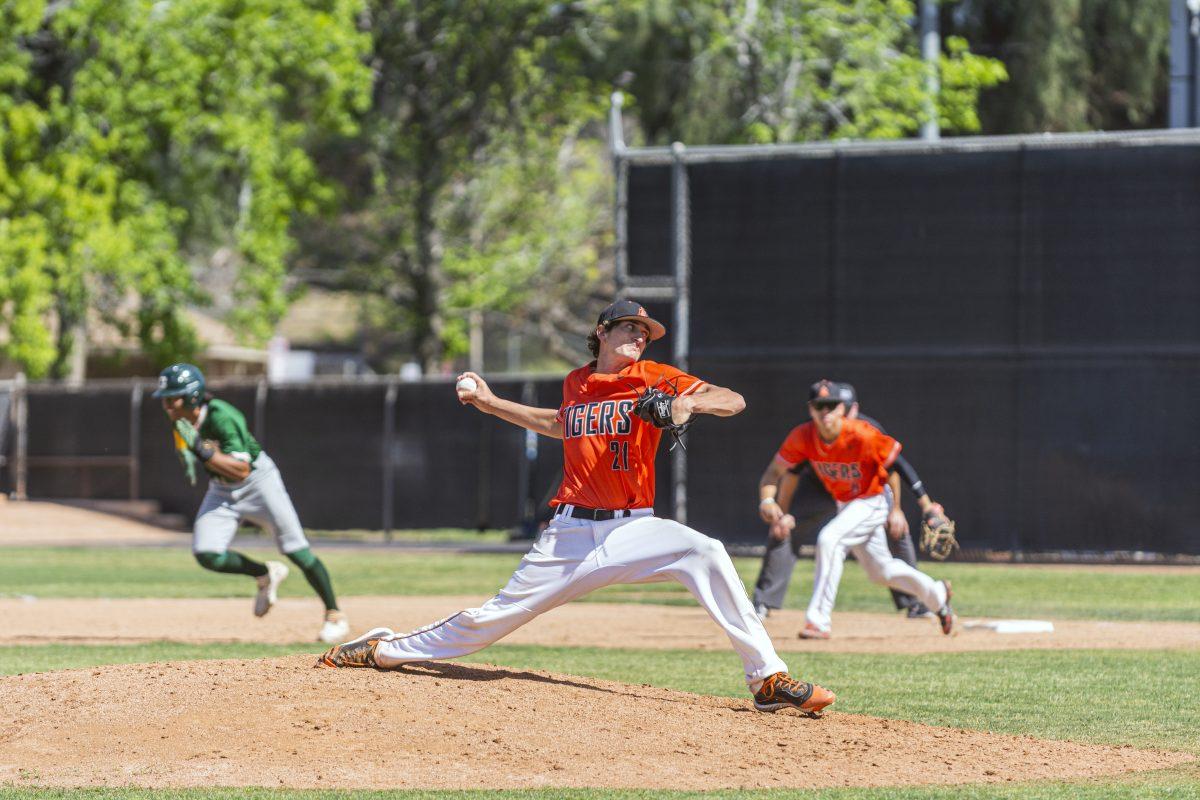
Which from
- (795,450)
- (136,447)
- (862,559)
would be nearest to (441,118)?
(136,447)

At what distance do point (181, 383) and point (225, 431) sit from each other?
0.49 meters

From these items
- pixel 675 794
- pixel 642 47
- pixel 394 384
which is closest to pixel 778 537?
pixel 675 794

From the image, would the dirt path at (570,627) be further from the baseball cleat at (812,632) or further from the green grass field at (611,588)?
the green grass field at (611,588)

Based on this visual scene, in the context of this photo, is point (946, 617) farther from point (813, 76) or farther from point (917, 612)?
point (813, 76)

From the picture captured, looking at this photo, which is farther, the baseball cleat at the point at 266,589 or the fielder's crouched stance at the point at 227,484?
the baseball cleat at the point at 266,589

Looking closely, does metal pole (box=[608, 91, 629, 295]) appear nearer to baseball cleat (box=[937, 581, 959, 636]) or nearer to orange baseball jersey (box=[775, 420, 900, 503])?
orange baseball jersey (box=[775, 420, 900, 503])

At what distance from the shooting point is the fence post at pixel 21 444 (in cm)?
3034

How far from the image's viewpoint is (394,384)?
26.5 meters

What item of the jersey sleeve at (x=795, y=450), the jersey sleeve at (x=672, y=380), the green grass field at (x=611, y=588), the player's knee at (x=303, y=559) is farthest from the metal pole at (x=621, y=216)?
the jersey sleeve at (x=672, y=380)

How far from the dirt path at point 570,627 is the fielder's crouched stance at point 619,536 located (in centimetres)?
401

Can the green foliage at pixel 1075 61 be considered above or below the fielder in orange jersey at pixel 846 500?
above

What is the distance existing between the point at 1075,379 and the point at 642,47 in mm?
17569

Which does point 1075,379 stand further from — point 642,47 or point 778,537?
point 642,47

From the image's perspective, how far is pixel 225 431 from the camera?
11852mm
